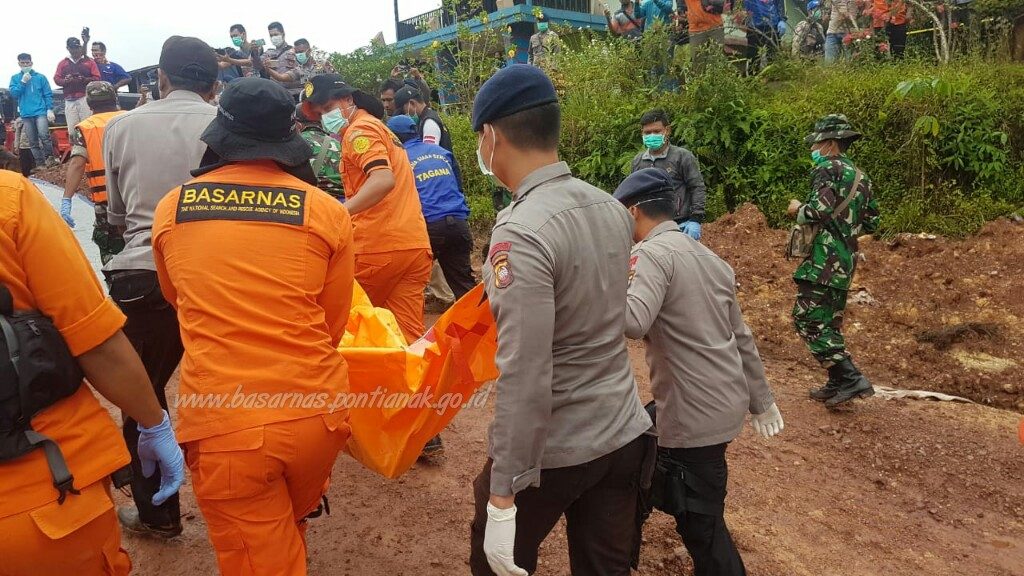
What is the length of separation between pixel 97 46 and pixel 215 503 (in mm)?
12494

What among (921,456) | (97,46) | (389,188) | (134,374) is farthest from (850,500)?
(97,46)

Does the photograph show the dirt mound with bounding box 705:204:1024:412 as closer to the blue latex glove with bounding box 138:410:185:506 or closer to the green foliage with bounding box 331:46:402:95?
the blue latex glove with bounding box 138:410:185:506

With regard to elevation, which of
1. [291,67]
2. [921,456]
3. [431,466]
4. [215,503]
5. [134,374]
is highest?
[291,67]

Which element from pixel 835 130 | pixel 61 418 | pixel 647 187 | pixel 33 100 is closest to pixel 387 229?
pixel 647 187

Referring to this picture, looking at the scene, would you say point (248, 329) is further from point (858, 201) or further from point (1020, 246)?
point (1020, 246)

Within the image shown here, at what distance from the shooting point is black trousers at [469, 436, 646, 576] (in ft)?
6.61

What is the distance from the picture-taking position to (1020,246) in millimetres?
7012

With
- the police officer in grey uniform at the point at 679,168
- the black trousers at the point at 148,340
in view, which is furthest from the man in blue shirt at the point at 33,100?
the black trousers at the point at 148,340

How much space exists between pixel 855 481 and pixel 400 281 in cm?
296

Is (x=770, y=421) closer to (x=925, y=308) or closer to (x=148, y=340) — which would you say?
(x=148, y=340)

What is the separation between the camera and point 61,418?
1743 millimetres

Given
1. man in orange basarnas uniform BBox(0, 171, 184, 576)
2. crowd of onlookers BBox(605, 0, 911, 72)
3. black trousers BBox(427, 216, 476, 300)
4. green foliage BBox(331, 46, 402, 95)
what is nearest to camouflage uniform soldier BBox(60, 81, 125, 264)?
black trousers BBox(427, 216, 476, 300)

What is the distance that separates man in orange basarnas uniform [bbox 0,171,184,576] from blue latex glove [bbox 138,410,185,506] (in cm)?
40

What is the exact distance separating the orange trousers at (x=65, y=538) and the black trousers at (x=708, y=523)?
1859 millimetres
